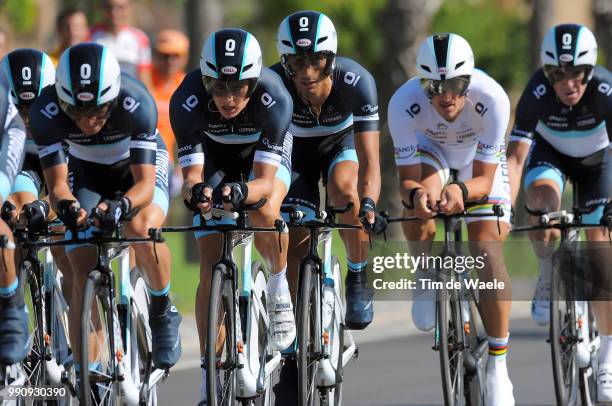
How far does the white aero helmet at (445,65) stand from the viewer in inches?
365

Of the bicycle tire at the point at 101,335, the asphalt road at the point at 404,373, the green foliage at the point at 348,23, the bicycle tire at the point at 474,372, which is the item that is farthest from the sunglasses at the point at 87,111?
the green foliage at the point at 348,23

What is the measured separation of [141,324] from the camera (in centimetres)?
878

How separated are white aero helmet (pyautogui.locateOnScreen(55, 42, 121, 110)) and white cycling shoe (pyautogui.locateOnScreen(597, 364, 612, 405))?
3.49 m

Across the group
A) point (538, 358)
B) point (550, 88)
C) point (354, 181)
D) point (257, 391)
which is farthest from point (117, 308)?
point (538, 358)

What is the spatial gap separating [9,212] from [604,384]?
3.70m

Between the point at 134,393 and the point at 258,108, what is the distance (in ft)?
5.62

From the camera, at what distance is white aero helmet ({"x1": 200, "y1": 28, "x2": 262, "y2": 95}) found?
8.61 m

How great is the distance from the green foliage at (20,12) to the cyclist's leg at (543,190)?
931 cm

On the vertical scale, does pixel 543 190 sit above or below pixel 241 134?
below

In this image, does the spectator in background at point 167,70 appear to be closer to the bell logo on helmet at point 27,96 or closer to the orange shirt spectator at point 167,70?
the orange shirt spectator at point 167,70

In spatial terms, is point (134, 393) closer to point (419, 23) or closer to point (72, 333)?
point (72, 333)

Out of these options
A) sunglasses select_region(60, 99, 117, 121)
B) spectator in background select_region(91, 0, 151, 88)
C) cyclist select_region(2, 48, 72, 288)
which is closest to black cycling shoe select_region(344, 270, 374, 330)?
cyclist select_region(2, 48, 72, 288)

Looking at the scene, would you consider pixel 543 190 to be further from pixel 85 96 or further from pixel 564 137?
pixel 85 96
